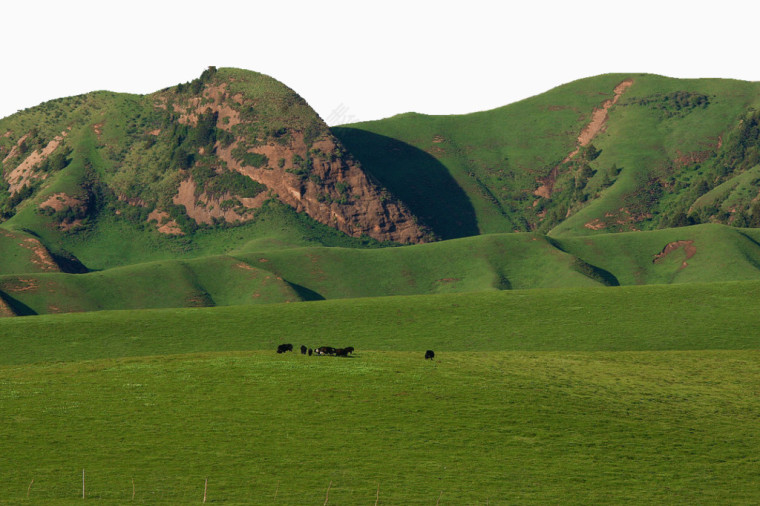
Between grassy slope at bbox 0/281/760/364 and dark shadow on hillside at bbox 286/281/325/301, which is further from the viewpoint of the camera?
dark shadow on hillside at bbox 286/281/325/301

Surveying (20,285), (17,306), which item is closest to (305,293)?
(20,285)

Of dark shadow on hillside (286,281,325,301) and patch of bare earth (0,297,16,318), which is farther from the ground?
dark shadow on hillside (286,281,325,301)

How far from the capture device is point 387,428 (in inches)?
2235

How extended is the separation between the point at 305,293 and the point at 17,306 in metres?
57.5

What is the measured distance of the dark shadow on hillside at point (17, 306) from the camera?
521 ft

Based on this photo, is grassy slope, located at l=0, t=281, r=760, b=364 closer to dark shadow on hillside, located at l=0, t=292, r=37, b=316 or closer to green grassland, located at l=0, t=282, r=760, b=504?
green grassland, located at l=0, t=282, r=760, b=504

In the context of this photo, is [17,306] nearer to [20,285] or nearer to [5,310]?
[5,310]

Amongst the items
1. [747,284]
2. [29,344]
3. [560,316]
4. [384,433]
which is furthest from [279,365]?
[747,284]

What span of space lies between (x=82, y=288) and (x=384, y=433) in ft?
447

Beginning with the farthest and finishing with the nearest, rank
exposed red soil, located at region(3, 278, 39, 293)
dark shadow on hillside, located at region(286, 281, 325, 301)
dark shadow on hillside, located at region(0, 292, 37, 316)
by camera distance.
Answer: dark shadow on hillside, located at region(286, 281, 325, 301), exposed red soil, located at region(3, 278, 39, 293), dark shadow on hillside, located at region(0, 292, 37, 316)

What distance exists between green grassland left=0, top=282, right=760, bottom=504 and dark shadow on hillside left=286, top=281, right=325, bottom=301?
8733cm

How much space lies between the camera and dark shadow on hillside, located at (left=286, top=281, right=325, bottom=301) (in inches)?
7390

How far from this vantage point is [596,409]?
208ft

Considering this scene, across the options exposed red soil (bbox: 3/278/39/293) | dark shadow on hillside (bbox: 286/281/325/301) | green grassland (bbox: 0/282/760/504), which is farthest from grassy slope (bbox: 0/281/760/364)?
dark shadow on hillside (bbox: 286/281/325/301)
